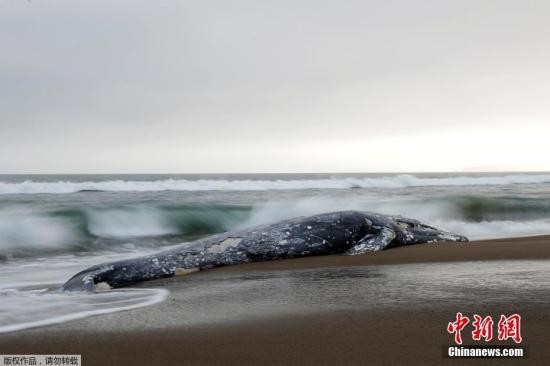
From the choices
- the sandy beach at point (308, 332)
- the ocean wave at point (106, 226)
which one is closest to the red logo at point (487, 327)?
the sandy beach at point (308, 332)

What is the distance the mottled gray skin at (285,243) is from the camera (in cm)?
624

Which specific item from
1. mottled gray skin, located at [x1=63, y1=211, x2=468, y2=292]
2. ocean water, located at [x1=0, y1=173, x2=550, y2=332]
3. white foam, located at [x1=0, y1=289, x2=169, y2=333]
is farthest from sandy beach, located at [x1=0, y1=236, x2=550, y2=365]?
mottled gray skin, located at [x1=63, y1=211, x2=468, y2=292]

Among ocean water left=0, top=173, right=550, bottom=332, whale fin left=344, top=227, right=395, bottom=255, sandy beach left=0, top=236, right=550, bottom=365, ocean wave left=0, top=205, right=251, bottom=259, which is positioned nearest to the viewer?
sandy beach left=0, top=236, right=550, bottom=365

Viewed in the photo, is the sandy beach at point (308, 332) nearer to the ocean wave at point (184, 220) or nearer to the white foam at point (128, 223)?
the ocean wave at point (184, 220)

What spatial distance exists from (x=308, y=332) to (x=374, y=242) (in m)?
4.12

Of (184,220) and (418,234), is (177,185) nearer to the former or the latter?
(184,220)

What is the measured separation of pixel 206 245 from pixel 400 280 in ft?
9.75

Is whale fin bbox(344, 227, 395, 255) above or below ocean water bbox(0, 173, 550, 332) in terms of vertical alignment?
above

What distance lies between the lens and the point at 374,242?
7.14m

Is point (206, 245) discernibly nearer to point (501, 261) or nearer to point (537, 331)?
point (501, 261)

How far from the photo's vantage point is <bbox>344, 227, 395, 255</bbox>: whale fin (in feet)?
22.9

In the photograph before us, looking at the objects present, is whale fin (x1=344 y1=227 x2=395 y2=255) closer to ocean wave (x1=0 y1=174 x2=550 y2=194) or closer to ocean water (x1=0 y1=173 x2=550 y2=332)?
ocean water (x1=0 y1=173 x2=550 y2=332)

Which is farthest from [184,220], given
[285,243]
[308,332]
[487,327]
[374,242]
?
[487,327]

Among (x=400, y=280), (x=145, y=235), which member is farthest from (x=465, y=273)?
(x=145, y=235)
